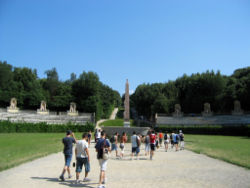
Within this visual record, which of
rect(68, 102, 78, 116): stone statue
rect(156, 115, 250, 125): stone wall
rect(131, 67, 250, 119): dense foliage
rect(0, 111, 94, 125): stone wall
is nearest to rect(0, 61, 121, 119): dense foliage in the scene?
rect(68, 102, 78, 116): stone statue

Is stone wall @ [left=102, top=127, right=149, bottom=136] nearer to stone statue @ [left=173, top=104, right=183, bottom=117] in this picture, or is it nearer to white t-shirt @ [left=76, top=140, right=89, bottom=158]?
white t-shirt @ [left=76, top=140, right=89, bottom=158]

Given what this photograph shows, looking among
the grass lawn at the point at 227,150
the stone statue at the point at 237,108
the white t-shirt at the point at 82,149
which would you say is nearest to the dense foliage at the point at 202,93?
the stone statue at the point at 237,108

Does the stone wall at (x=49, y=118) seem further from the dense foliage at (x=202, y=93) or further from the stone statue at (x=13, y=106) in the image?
the dense foliage at (x=202, y=93)

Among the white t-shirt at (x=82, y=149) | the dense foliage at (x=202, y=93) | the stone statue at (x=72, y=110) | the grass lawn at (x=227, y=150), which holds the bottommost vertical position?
the grass lawn at (x=227, y=150)

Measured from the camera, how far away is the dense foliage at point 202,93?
53.4m

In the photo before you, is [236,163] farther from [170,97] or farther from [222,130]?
[170,97]

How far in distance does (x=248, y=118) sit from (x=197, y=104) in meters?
12.6

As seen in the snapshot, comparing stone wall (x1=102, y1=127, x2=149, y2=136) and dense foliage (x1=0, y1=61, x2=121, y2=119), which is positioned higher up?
dense foliage (x1=0, y1=61, x2=121, y2=119)

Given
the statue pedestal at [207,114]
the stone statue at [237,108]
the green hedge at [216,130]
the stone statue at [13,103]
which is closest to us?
the green hedge at [216,130]

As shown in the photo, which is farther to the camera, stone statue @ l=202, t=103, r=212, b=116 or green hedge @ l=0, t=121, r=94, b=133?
stone statue @ l=202, t=103, r=212, b=116

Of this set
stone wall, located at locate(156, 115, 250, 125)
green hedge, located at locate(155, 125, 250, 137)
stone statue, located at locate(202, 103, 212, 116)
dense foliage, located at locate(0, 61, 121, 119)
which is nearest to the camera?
green hedge, located at locate(155, 125, 250, 137)

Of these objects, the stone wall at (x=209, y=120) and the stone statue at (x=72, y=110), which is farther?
the stone statue at (x=72, y=110)

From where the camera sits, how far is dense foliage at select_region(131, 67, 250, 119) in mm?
53378

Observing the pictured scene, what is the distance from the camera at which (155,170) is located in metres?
10.7
